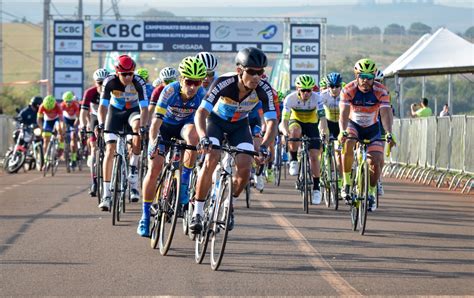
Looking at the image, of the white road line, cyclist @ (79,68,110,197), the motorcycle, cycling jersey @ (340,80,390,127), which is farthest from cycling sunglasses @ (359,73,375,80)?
the motorcycle

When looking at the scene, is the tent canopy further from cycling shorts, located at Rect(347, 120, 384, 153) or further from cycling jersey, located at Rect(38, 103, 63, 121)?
cycling shorts, located at Rect(347, 120, 384, 153)

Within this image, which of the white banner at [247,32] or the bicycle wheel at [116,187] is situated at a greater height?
the white banner at [247,32]

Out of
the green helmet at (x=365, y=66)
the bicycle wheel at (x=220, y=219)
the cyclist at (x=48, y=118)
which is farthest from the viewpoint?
the cyclist at (x=48, y=118)

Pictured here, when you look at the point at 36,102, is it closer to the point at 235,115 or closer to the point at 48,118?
the point at 48,118

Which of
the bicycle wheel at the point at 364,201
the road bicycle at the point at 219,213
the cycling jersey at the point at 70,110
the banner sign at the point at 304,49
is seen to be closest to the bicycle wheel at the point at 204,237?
the road bicycle at the point at 219,213

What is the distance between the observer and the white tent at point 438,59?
100ft

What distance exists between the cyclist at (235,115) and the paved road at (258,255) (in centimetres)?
73

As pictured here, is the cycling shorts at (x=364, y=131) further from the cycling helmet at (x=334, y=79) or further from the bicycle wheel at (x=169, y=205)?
the bicycle wheel at (x=169, y=205)

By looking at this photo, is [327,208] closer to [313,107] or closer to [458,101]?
[313,107]

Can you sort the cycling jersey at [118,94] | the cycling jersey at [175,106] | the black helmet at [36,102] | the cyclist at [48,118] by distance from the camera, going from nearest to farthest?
the cycling jersey at [175,106] < the cycling jersey at [118,94] < the cyclist at [48,118] < the black helmet at [36,102]

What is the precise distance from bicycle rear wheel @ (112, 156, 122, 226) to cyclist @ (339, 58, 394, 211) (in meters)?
2.74

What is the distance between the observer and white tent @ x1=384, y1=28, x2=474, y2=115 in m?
30.6

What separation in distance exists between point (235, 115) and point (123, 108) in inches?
189

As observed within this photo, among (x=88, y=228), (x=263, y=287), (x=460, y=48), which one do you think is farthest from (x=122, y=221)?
(x=460, y=48)
